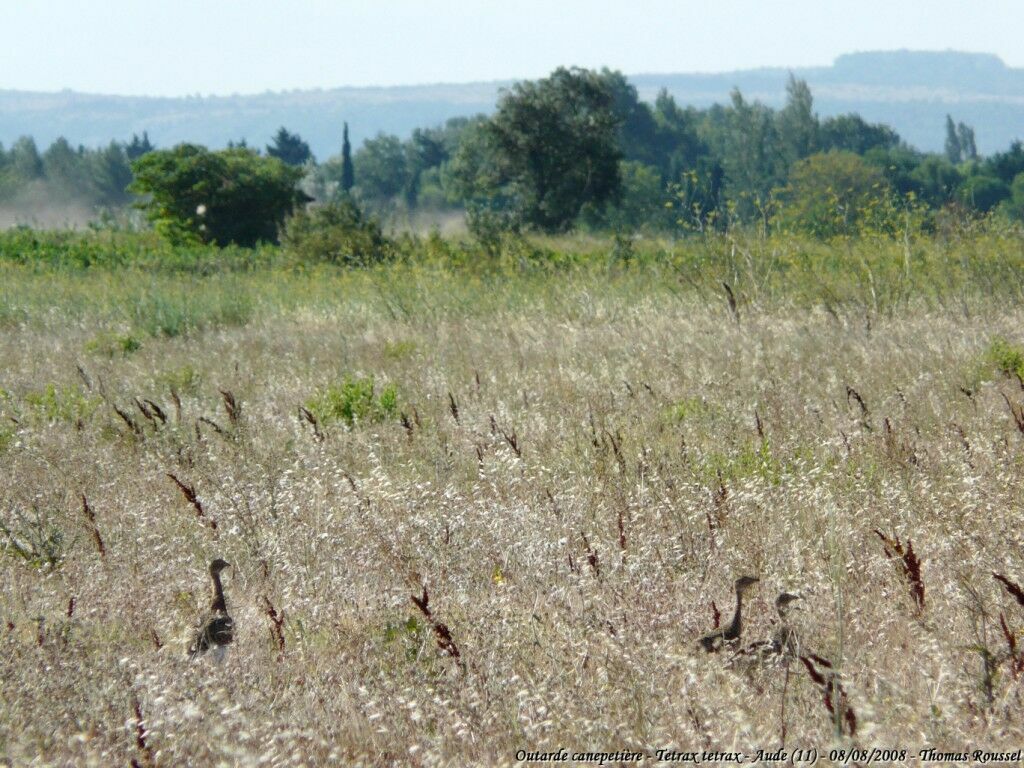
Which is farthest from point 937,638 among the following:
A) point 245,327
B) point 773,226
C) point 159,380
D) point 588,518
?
point 773,226

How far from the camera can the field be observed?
2.59 metres

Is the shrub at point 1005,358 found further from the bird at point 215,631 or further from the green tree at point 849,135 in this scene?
the green tree at point 849,135

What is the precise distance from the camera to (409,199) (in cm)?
8519

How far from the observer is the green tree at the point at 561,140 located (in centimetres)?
4278

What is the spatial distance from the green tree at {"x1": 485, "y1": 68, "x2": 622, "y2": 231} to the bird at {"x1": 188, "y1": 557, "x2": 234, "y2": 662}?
39.9 meters

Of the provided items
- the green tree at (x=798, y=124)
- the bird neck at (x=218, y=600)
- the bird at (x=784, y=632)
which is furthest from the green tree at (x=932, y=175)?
the bird neck at (x=218, y=600)

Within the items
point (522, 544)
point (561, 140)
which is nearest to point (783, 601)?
point (522, 544)

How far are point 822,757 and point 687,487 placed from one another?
6.96 ft

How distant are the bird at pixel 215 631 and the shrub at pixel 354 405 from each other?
280 centimetres

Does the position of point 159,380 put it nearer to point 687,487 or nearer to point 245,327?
point 245,327

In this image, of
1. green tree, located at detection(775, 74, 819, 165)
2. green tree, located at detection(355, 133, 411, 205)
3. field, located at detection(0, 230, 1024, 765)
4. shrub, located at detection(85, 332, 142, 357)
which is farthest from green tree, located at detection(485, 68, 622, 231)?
green tree, located at detection(355, 133, 411, 205)

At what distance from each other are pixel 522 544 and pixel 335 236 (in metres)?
17.1

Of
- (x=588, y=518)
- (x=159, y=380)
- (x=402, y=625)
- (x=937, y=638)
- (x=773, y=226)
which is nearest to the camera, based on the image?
(x=937, y=638)

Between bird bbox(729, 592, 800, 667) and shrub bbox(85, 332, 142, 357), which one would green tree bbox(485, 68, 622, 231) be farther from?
bird bbox(729, 592, 800, 667)
